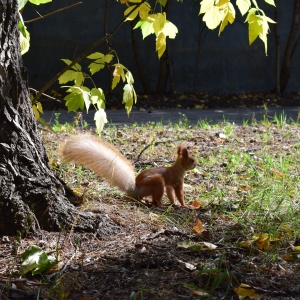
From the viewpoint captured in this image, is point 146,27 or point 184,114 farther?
point 184,114

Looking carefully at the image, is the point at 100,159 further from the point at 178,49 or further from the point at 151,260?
the point at 178,49

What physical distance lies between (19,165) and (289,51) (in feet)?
35.1

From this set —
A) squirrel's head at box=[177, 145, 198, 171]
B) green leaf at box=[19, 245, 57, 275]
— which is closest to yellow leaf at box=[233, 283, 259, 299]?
green leaf at box=[19, 245, 57, 275]

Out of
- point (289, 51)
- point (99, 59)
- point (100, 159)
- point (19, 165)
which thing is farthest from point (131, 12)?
point (289, 51)

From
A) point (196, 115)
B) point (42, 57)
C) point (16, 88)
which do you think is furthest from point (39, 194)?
point (42, 57)

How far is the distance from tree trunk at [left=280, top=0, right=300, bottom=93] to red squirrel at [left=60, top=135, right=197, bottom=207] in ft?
28.6

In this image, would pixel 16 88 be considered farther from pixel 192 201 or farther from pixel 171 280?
pixel 192 201

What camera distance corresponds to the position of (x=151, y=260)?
3.21 m

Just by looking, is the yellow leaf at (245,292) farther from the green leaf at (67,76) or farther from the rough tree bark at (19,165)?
the green leaf at (67,76)

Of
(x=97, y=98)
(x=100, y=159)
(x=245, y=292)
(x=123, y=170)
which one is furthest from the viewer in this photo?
(x=123, y=170)

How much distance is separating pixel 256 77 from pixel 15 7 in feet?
35.7

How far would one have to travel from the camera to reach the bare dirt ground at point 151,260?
9.37 ft

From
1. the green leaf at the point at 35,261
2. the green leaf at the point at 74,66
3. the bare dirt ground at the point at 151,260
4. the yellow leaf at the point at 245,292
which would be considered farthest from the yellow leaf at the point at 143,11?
the yellow leaf at the point at 245,292

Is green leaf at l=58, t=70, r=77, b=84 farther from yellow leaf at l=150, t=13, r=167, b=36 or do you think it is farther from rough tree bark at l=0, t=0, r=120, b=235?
yellow leaf at l=150, t=13, r=167, b=36
